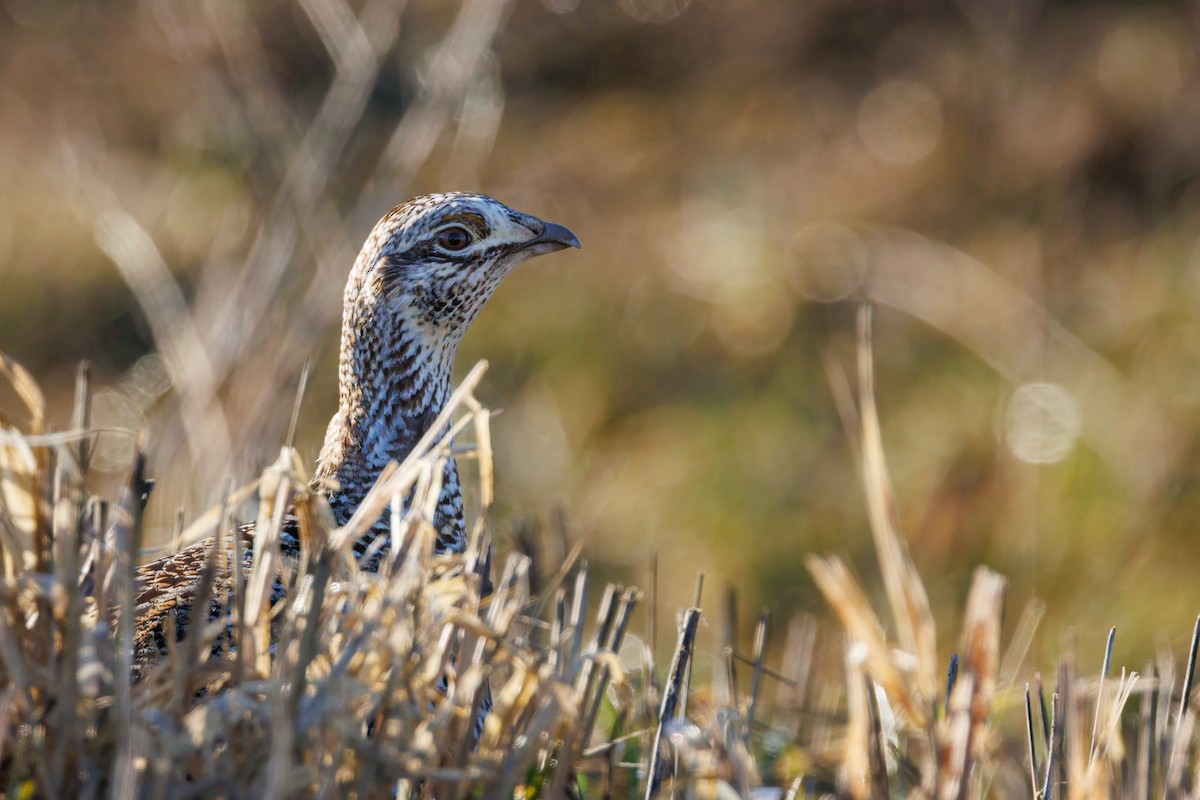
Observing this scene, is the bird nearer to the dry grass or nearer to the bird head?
the bird head

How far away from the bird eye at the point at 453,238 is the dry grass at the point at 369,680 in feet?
5.02

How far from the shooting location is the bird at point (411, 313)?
418 cm

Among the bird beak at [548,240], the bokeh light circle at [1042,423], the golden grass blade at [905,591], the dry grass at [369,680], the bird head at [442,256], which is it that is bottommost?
the dry grass at [369,680]

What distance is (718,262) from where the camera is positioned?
1101 cm

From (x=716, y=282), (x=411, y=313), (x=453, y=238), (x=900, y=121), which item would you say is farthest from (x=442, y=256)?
(x=900, y=121)

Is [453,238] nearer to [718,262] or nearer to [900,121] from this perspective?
[718,262]

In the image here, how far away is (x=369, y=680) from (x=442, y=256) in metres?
2.00

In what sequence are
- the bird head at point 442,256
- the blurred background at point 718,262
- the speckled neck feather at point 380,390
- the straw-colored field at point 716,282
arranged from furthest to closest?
the blurred background at point 718,262
the straw-colored field at point 716,282
the bird head at point 442,256
the speckled neck feather at point 380,390

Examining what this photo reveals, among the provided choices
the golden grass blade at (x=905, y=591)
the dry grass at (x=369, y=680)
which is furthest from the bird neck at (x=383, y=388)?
the golden grass blade at (x=905, y=591)

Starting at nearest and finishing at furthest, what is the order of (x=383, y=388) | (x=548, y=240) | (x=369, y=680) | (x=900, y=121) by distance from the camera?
(x=369, y=680) < (x=383, y=388) < (x=548, y=240) < (x=900, y=121)

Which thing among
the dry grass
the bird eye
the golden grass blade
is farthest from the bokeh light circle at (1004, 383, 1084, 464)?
the golden grass blade

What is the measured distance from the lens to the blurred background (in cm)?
826

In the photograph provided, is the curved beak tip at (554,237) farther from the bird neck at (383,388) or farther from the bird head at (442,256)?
the bird neck at (383,388)

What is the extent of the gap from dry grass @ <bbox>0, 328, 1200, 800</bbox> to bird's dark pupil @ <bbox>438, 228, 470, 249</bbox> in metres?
1.53
